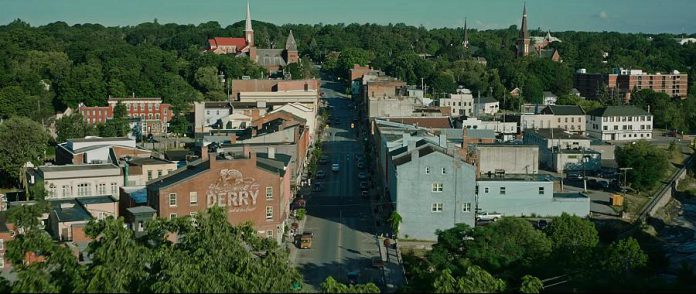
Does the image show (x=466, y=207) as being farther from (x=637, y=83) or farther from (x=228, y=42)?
(x=228, y=42)

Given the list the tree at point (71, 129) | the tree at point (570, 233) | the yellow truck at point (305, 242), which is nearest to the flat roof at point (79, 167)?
the yellow truck at point (305, 242)

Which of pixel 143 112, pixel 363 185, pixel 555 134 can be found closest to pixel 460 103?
pixel 555 134

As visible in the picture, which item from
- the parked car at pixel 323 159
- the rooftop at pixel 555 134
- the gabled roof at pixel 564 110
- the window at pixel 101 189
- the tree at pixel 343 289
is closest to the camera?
the tree at pixel 343 289

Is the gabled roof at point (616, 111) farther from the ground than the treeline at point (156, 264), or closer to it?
farther from the ground

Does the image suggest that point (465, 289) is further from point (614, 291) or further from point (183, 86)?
point (183, 86)

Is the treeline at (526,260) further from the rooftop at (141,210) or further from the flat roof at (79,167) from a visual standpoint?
the flat roof at (79,167)

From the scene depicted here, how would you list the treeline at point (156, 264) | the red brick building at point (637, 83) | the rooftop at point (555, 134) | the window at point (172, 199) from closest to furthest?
the treeline at point (156, 264) → the window at point (172, 199) → the rooftop at point (555, 134) → the red brick building at point (637, 83)
